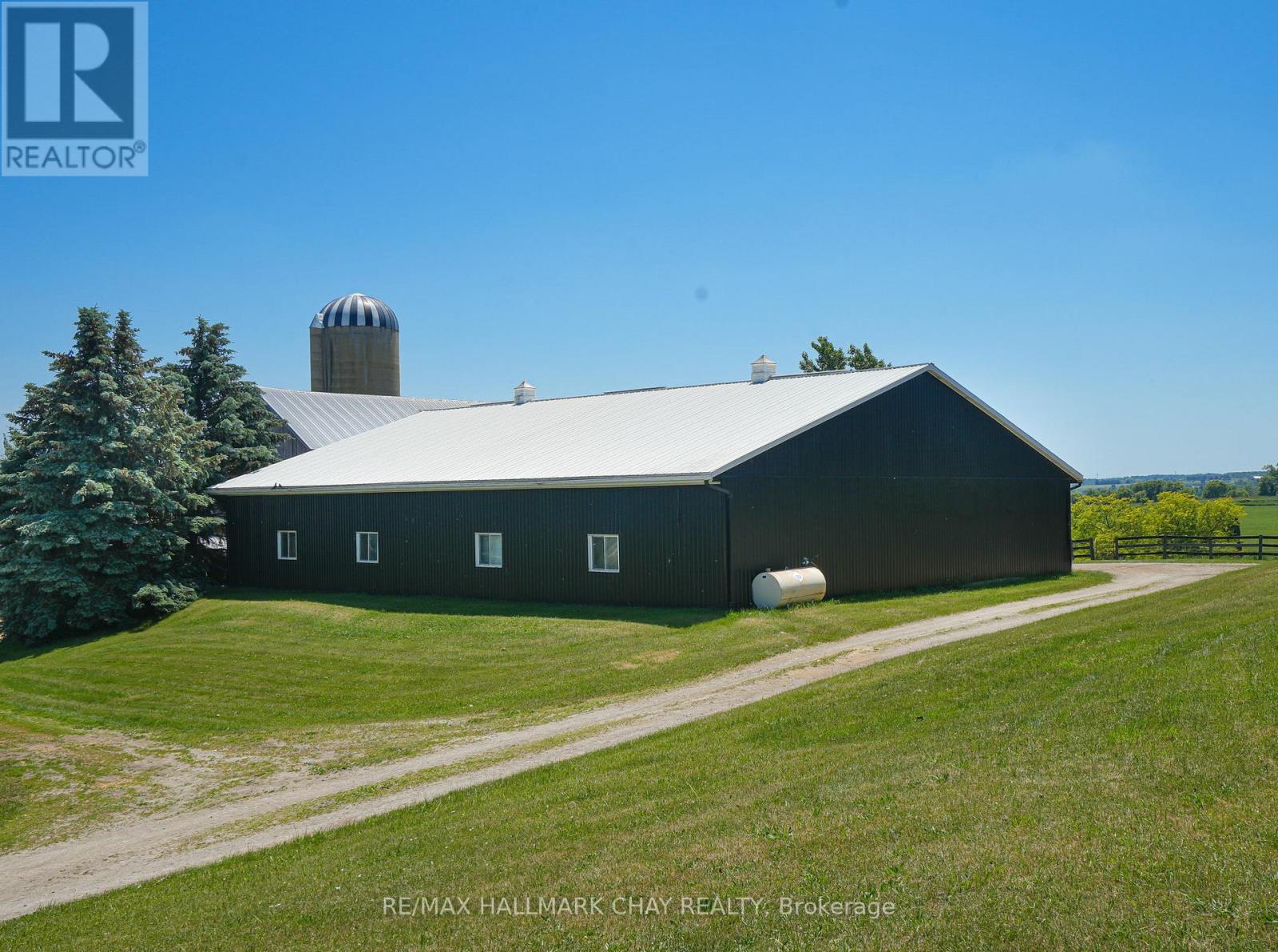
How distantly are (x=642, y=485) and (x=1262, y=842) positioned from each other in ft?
65.7

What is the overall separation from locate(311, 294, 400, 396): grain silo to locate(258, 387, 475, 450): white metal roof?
5493mm

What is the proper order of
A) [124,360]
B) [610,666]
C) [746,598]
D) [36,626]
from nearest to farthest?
[610,666]
[746,598]
[36,626]
[124,360]

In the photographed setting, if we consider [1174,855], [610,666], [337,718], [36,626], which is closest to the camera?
[1174,855]

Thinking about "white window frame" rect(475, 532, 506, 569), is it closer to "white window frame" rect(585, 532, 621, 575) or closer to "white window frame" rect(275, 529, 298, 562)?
"white window frame" rect(585, 532, 621, 575)

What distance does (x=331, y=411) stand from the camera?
52250 mm

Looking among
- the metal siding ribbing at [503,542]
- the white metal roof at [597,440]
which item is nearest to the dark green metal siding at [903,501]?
the white metal roof at [597,440]

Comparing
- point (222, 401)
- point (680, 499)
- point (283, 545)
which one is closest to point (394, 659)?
Result: point (680, 499)

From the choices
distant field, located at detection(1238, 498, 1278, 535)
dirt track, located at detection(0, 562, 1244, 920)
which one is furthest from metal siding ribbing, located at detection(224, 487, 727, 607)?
distant field, located at detection(1238, 498, 1278, 535)

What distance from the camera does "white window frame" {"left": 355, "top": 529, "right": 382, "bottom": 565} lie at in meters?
A: 32.4

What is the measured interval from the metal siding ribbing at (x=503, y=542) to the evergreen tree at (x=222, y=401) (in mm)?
4178

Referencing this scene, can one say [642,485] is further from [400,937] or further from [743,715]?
[400,937]

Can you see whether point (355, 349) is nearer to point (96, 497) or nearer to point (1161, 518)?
point (96, 497)

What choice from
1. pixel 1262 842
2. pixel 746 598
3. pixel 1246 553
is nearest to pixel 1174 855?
pixel 1262 842

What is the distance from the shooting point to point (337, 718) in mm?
19031
